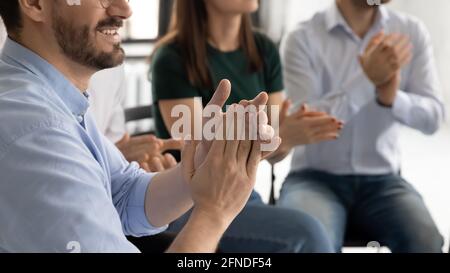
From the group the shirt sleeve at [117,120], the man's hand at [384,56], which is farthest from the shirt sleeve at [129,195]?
the man's hand at [384,56]

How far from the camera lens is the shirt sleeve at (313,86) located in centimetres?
116

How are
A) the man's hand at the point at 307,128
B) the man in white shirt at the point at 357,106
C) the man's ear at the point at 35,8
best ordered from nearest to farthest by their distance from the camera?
the man's ear at the point at 35,8 < the man's hand at the point at 307,128 < the man in white shirt at the point at 357,106

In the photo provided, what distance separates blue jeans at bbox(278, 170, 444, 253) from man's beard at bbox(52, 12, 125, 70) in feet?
1.74

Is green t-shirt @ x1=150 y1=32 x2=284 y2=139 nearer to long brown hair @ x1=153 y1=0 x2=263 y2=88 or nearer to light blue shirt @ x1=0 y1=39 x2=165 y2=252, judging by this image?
long brown hair @ x1=153 y1=0 x2=263 y2=88

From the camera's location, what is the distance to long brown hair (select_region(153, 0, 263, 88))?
1.11 m

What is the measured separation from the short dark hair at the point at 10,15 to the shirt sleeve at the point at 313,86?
0.66 meters

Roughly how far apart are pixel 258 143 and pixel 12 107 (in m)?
0.21

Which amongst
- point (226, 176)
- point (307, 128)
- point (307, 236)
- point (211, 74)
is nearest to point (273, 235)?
point (307, 236)

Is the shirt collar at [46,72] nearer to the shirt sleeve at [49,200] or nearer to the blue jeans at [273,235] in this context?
the shirt sleeve at [49,200]

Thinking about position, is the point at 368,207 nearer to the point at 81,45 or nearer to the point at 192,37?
the point at 192,37

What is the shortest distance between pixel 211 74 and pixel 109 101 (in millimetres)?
186

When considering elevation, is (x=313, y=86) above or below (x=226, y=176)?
below

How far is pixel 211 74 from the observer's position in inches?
44.0
